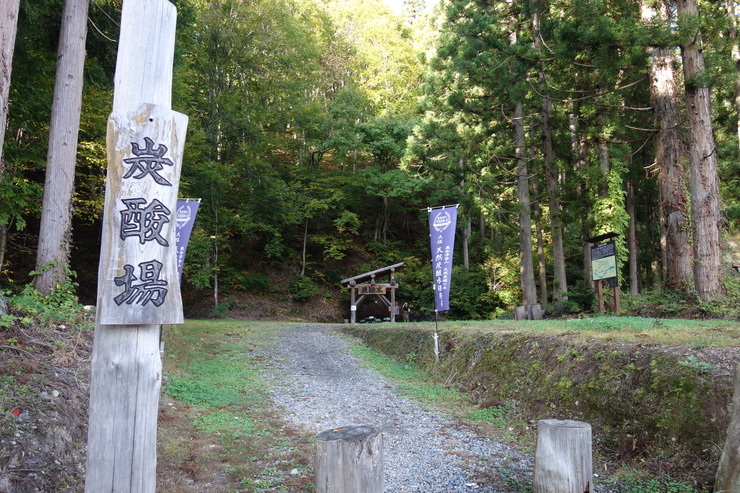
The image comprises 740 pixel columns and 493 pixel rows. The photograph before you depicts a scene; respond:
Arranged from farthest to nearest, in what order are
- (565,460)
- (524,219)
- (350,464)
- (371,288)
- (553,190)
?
1. (371,288)
2. (524,219)
3. (553,190)
4. (565,460)
5. (350,464)

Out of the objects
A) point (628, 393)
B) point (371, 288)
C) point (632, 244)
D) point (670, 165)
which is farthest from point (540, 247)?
point (628, 393)

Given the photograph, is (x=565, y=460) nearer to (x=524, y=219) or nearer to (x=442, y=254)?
(x=442, y=254)

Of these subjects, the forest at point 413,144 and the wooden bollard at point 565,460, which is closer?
the wooden bollard at point 565,460

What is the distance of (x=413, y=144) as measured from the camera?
1811cm

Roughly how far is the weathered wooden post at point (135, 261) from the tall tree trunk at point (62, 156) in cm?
558

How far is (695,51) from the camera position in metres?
9.15

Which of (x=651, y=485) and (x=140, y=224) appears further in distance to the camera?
(x=651, y=485)

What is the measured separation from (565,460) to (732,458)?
3.40ft

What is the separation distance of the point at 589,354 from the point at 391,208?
75.8 ft

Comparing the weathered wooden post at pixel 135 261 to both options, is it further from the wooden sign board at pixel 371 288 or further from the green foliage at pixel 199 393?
the wooden sign board at pixel 371 288

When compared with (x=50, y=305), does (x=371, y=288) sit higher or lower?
higher

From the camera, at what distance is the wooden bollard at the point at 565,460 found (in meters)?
3.42

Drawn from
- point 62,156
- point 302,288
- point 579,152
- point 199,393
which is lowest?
point 199,393

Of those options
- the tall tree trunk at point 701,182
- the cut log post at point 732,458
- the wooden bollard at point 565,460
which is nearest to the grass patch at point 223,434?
the wooden bollard at point 565,460
